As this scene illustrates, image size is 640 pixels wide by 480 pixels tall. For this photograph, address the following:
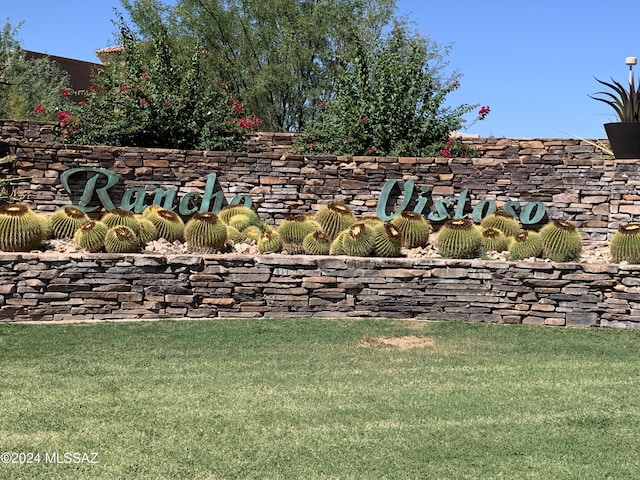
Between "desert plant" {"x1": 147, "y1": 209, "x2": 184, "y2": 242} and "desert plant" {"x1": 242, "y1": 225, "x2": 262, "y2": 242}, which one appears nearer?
"desert plant" {"x1": 147, "y1": 209, "x2": 184, "y2": 242}

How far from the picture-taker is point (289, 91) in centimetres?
2164

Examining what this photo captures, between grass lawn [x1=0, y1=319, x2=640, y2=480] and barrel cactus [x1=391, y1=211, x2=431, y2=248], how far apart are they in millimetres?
2013

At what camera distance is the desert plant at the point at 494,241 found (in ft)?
32.4

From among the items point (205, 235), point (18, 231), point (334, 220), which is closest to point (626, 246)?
point (334, 220)

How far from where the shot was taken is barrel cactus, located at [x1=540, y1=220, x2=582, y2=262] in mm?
9242

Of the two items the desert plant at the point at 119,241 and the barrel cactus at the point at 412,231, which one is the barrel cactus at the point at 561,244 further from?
the desert plant at the point at 119,241

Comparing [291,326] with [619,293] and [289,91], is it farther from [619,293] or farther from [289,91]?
[289,91]

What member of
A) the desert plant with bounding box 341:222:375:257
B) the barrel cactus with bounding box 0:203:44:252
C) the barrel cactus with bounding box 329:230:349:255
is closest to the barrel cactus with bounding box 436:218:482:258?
the desert plant with bounding box 341:222:375:257

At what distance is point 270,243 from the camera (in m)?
9.51

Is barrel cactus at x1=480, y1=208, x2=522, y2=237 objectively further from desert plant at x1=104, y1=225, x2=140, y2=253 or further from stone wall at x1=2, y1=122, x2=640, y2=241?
desert plant at x1=104, y1=225, x2=140, y2=253

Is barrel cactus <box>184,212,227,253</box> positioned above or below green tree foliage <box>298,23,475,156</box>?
below

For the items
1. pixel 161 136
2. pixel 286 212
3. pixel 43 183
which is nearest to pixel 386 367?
pixel 286 212

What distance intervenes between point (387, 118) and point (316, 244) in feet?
16.5

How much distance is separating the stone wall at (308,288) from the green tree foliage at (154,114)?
17.0ft
